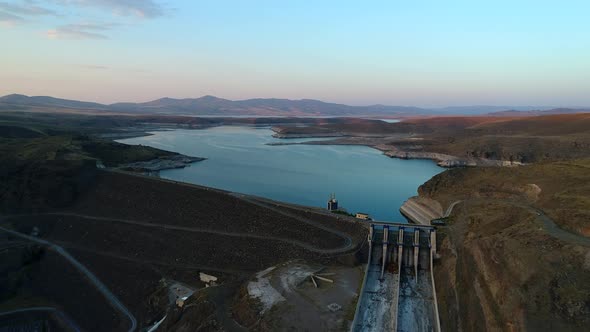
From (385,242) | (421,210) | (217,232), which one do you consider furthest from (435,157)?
(217,232)

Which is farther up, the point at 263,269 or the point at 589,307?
the point at 589,307

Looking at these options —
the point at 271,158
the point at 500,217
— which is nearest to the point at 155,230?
the point at 500,217

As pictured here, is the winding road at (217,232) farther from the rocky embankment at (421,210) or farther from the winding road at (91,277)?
the rocky embankment at (421,210)

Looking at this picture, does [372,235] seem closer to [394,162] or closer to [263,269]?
[263,269]

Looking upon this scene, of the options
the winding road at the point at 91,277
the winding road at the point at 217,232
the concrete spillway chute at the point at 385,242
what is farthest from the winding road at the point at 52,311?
the concrete spillway chute at the point at 385,242

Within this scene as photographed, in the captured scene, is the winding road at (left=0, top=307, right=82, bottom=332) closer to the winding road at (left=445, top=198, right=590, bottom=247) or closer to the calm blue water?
the calm blue water

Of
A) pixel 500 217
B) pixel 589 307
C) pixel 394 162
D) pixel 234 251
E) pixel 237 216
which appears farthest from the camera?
pixel 394 162

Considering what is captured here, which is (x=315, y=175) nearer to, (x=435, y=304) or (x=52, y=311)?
(x=52, y=311)
